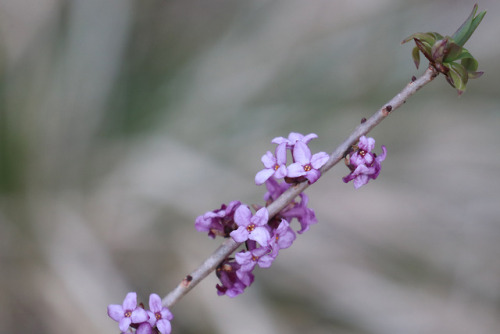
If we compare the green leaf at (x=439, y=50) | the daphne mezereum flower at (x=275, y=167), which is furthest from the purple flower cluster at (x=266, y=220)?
the green leaf at (x=439, y=50)

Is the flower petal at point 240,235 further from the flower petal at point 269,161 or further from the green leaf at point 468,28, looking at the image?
the green leaf at point 468,28

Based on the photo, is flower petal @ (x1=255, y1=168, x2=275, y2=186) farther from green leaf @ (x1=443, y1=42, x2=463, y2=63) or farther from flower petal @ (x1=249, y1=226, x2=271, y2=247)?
green leaf @ (x1=443, y1=42, x2=463, y2=63)

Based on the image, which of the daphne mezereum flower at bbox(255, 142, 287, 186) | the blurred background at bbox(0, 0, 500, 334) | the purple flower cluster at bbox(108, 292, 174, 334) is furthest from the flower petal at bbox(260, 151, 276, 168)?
the blurred background at bbox(0, 0, 500, 334)

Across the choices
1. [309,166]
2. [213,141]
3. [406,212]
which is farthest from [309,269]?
[309,166]

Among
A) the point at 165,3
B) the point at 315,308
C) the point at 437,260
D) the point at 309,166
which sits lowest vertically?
the point at 309,166

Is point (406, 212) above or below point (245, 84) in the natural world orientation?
below

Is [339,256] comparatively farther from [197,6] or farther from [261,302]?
[197,6]
